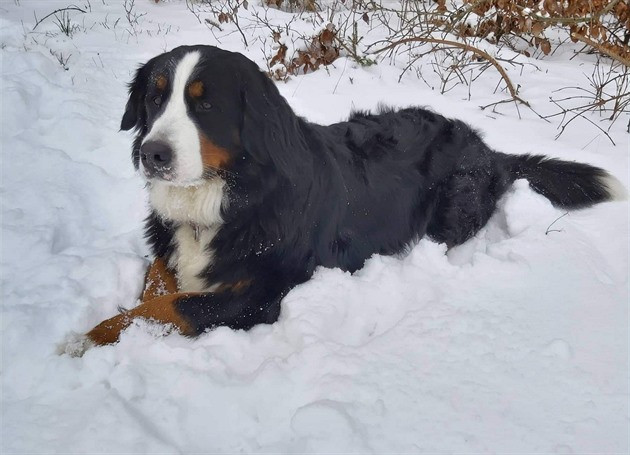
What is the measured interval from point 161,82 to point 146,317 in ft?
3.16

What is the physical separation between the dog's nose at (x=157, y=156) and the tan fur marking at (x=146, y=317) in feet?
1.74

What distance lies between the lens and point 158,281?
2.47 metres

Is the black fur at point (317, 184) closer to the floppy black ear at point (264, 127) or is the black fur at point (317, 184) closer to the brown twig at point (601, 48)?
the floppy black ear at point (264, 127)

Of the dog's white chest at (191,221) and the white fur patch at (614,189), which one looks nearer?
the dog's white chest at (191,221)

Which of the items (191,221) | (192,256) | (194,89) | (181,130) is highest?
(194,89)

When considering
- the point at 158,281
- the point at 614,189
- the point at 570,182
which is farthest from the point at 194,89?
the point at 614,189

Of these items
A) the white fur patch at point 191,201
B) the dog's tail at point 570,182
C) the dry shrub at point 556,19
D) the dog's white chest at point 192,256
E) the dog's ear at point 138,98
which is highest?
the dry shrub at point 556,19

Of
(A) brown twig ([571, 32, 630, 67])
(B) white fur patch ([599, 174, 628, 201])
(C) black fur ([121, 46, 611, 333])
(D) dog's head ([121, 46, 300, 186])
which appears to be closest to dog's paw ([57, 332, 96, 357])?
(C) black fur ([121, 46, 611, 333])

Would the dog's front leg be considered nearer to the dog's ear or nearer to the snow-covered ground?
the snow-covered ground

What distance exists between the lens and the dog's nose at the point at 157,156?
6.64 ft

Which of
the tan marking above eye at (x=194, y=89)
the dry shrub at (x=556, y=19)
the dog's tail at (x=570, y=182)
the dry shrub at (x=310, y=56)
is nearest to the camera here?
the tan marking above eye at (x=194, y=89)

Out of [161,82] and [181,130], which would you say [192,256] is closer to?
[181,130]

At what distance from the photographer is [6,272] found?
2357 millimetres

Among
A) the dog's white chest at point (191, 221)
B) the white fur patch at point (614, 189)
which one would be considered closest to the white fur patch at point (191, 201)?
the dog's white chest at point (191, 221)
